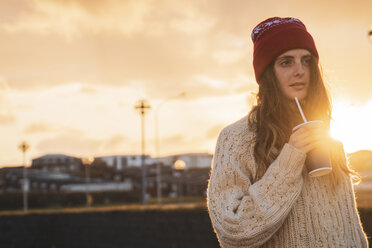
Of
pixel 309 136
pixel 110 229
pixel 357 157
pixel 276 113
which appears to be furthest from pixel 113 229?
pixel 309 136

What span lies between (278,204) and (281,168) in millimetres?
148

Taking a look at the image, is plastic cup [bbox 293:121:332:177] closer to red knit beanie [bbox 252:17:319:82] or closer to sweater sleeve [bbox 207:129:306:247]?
sweater sleeve [bbox 207:129:306:247]

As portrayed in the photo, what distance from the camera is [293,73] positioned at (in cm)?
231

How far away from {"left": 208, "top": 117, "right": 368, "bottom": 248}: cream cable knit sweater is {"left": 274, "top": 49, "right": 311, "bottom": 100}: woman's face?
0.89 feet

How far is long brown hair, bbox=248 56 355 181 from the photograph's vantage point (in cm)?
230

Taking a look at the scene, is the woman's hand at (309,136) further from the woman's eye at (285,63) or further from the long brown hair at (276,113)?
the woman's eye at (285,63)

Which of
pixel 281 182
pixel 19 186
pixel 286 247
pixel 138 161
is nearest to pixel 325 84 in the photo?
pixel 281 182

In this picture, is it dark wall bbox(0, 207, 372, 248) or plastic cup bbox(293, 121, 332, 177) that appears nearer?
plastic cup bbox(293, 121, 332, 177)

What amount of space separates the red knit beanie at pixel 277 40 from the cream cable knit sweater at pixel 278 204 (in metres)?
0.35

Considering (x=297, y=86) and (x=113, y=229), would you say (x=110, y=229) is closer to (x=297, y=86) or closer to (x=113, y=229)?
(x=113, y=229)

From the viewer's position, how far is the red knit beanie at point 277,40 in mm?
2340

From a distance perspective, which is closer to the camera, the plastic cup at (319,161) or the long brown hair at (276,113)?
the plastic cup at (319,161)

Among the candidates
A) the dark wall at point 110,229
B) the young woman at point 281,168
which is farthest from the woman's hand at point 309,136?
the dark wall at point 110,229

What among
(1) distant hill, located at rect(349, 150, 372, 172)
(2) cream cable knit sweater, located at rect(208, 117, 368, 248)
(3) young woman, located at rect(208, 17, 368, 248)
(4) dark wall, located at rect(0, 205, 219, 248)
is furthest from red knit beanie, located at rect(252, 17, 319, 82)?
(4) dark wall, located at rect(0, 205, 219, 248)
